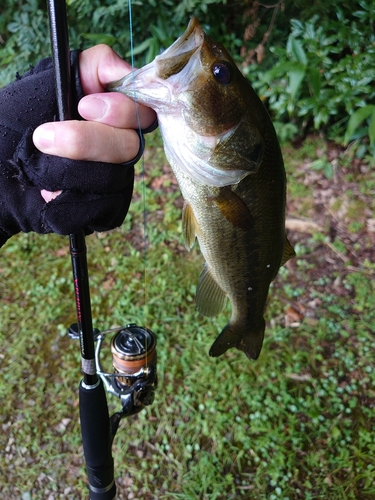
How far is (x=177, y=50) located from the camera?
1227 mm

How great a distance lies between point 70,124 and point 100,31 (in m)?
3.75

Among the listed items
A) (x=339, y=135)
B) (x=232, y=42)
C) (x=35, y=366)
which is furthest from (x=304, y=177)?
(x=35, y=366)

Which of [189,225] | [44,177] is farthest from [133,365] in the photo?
[44,177]

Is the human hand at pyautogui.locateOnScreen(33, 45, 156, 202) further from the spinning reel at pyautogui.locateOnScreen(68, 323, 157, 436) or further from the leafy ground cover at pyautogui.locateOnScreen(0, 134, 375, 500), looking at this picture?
the leafy ground cover at pyautogui.locateOnScreen(0, 134, 375, 500)

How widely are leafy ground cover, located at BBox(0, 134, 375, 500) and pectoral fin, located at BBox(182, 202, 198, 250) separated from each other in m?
1.47

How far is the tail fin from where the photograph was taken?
1.87 meters

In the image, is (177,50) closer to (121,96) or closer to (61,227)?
(121,96)

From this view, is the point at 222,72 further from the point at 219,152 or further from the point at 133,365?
the point at 133,365

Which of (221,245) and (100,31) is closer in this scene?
(221,245)

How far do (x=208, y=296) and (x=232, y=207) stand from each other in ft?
1.54

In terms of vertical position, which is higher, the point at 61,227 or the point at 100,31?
the point at 61,227

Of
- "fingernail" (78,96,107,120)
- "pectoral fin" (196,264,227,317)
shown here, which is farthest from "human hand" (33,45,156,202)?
"pectoral fin" (196,264,227,317)

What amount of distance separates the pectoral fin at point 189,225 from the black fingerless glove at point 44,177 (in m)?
0.20

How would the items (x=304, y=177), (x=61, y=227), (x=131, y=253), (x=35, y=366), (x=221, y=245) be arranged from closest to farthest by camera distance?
(x=61, y=227) < (x=221, y=245) < (x=35, y=366) < (x=131, y=253) < (x=304, y=177)
